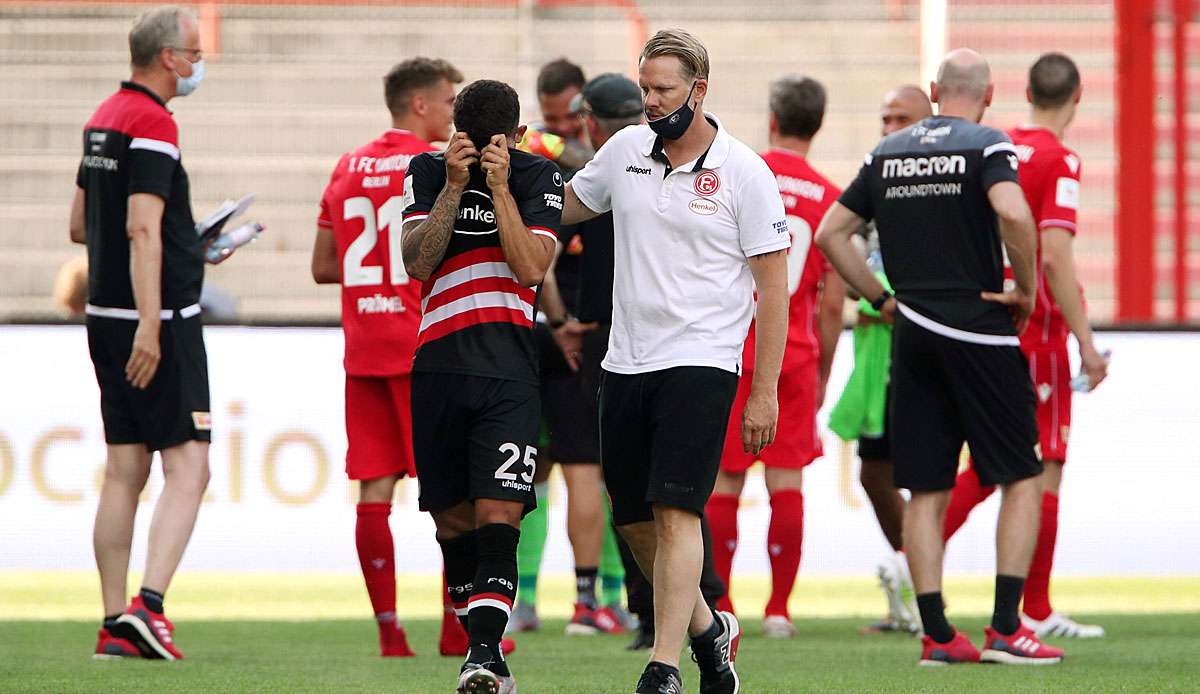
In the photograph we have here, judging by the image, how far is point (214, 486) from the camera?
31.8ft

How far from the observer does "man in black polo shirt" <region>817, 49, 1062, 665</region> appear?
6.44 m

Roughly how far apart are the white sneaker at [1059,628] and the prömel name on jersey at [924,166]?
222cm

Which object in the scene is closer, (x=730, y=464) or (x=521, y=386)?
(x=521, y=386)

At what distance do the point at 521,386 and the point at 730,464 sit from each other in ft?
7.67

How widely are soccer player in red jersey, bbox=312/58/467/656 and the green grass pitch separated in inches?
13.5

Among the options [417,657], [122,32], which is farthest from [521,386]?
[122,32]

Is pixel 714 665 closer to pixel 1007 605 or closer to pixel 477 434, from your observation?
pixel 477 434

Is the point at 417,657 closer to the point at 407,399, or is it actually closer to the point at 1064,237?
the point at 407,399

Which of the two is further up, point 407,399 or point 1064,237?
point 1064,237

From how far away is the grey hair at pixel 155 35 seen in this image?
22.8 ft

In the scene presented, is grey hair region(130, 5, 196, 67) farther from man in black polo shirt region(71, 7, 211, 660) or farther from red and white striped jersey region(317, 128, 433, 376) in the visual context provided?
red and white striped jersey region(317, 128, 433, 376)

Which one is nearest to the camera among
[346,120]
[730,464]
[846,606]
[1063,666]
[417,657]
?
[1063,666]

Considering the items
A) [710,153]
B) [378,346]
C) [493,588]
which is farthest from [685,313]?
[378,346]

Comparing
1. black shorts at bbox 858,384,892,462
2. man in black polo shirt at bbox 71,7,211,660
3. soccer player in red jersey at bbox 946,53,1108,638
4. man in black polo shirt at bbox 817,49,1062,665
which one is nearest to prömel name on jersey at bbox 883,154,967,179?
man in black polo shirt at bbox 817,49,1062,665
